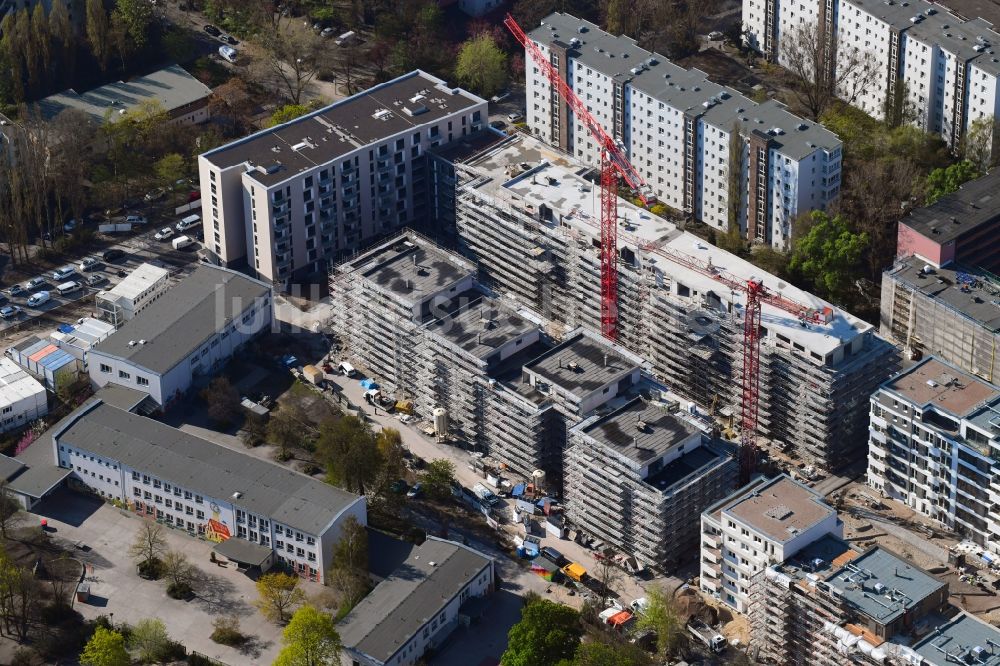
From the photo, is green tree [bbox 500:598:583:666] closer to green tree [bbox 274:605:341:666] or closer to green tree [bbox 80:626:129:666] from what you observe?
green tree [bbox 274:605:341:666]

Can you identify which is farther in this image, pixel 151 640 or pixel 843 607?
pixel 151 640

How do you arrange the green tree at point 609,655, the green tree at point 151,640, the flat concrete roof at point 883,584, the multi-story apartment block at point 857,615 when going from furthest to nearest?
the green tree at point 151,640, the green tree at point 609,655, the flat concrete roof at point 883,584, the multi-story apartment block at point 857,615

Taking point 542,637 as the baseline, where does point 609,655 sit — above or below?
above

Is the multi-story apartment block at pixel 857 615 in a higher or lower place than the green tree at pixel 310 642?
higher

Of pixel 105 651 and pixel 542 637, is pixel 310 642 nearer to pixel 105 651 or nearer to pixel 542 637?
pixel 105 651

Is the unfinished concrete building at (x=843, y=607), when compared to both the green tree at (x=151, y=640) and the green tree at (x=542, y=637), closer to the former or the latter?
the green tree at (x=542, y=637)

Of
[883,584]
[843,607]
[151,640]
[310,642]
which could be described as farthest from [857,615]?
[151,640]

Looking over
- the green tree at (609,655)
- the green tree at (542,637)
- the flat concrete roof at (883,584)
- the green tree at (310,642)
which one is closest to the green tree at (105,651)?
the green tree at (310,642)
